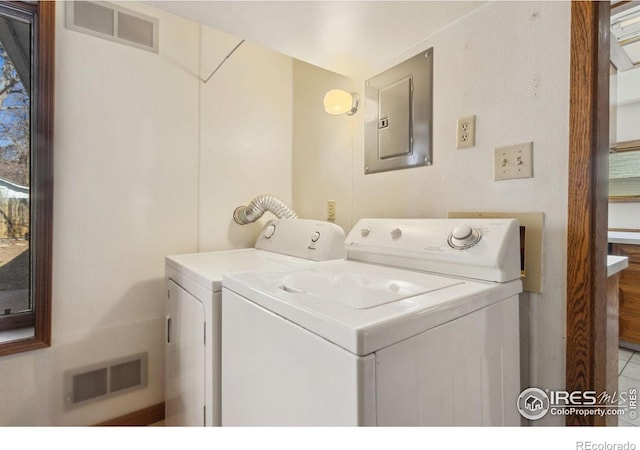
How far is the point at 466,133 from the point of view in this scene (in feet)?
3.91

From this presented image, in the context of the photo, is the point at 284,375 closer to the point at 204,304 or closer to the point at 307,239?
the point at 204,304

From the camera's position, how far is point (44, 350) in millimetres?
1417

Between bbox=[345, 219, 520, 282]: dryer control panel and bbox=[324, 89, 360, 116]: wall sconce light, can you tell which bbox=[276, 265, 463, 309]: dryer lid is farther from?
bbox=[324, 89, 360, 116]: wall sconce light

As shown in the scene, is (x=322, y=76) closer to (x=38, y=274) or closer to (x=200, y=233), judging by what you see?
(x=200, y=233)

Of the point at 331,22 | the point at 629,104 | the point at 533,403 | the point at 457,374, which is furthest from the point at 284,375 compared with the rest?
the point at 629,104

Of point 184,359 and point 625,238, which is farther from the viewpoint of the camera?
point 625,238

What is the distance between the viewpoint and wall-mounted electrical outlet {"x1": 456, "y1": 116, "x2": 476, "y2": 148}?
3.85 ft

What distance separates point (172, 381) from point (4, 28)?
1.86 m

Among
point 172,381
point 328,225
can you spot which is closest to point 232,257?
point 328,225

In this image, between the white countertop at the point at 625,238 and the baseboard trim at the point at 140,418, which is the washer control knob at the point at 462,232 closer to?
the baseboard trim at the point at 140,418

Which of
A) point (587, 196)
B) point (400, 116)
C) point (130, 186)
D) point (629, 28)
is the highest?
point (629, 28)

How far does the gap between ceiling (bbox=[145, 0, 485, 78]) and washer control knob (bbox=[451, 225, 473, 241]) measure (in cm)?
88

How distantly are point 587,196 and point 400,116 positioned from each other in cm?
86

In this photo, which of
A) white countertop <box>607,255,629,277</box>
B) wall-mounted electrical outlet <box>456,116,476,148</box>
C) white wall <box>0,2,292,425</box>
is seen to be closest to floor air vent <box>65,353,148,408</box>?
white wall <box>0,2,292,425</box>
